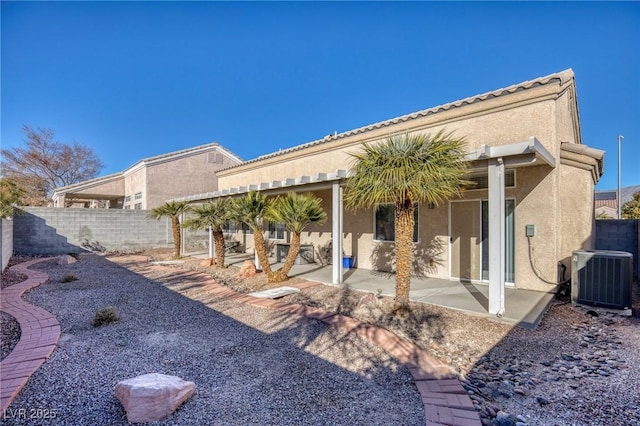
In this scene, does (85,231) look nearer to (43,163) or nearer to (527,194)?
(527,194)

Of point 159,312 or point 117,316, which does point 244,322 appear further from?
point 117,316

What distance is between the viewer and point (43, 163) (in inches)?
1215

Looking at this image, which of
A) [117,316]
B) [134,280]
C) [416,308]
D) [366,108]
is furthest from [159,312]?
[366,108]

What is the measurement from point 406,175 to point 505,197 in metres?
4.10

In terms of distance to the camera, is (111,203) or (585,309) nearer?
(585,309)

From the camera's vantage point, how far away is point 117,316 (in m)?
5.84

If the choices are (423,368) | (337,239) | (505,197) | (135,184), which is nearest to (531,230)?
(505,197)

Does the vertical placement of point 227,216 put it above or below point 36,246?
above

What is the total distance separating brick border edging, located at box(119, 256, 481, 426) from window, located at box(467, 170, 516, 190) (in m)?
5.10

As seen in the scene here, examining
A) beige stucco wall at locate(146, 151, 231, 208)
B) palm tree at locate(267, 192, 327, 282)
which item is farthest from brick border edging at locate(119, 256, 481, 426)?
beige stucco wall at locate(146, 151, 231, 208)

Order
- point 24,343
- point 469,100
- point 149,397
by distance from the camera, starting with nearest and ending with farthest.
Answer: point 149,397 → point 24,343 → point 469,100

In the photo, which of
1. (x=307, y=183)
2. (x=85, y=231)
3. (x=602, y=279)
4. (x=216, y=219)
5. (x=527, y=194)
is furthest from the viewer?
(x=85, y=231)

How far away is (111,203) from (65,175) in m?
9.56

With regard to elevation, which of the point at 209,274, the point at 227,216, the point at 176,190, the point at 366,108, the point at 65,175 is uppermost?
the point at 366,108
